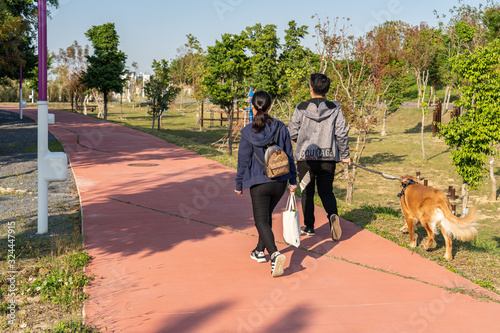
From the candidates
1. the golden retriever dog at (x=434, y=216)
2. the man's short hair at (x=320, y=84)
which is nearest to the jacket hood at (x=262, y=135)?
the man's short hair at (x=320, y=84)

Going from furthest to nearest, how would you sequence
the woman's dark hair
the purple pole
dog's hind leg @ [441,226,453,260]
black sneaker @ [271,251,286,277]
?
the purple pole, dog's hind leg @ [441,226,453,260], the woman's dark hair, black sneaker @ [271,251,286,277]

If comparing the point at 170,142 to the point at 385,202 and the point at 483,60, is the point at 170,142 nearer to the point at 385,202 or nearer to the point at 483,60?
the point at 385,202

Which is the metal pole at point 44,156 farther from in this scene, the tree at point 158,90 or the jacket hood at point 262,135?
the tree at point 158,90

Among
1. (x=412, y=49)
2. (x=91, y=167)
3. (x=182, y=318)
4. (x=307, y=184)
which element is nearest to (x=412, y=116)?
(x=412, y=49)

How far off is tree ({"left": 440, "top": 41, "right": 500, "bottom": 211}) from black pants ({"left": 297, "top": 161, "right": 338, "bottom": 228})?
7.09m

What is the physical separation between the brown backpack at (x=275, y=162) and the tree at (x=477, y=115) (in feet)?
27.7

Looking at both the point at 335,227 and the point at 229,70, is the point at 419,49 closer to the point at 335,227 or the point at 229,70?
the point at 229,70

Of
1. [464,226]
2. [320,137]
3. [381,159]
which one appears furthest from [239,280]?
[381,159]

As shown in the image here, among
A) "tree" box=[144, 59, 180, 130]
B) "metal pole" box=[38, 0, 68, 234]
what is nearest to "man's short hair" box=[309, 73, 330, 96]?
"metal pole" box=[38, 0, 68, 234]

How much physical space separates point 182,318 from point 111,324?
0.52 meters

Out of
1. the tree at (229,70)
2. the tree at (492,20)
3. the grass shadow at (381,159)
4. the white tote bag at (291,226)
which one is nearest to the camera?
the white tote bag at (291,226)

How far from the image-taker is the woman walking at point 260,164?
4793mm

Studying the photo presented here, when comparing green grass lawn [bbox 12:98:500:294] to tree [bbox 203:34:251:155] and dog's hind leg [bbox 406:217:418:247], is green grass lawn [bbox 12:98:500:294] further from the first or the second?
tree [bbox 203:34:251:155]

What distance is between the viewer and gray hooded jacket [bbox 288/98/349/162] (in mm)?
5723
